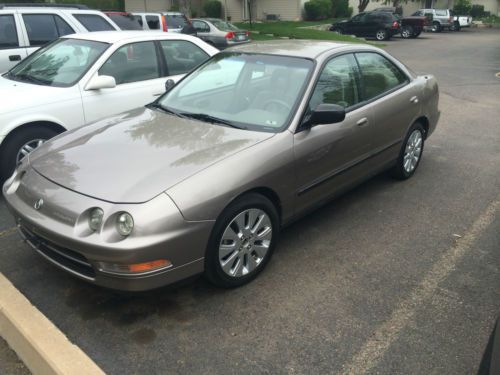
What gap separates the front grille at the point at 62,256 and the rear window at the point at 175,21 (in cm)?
1443

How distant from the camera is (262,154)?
10.8 ft

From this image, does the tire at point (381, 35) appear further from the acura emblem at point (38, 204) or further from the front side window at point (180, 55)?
the acura emblem at point (38, 204)

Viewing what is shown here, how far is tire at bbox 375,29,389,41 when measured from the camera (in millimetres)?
26594

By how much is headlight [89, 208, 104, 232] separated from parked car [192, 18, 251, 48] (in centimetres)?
1579

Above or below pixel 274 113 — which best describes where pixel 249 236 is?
below

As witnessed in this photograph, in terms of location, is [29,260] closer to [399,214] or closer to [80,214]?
[80,214]

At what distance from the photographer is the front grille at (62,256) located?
283 cm

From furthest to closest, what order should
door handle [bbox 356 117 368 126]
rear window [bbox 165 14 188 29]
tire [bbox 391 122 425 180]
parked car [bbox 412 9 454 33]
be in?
1. parked car [bbox 412 9 454 33]
2. rear window [bbox 165 14 188 29]
3. tire [bbox 391 122 425 180]
4. door handle [bbox 356 117 368 126]

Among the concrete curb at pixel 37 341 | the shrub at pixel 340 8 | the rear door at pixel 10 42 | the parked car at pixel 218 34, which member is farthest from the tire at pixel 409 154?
the shrub at pixel 340 8

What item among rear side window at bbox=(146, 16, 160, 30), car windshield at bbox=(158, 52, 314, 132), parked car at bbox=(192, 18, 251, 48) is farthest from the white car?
parked car at bbox=(192, 18, 251, 48)

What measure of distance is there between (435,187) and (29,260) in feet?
13.4

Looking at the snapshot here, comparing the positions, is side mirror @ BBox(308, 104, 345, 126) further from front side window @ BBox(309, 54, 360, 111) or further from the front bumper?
the front bumper

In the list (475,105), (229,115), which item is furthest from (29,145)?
(475,105)

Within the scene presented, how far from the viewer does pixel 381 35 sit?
26844 mm
